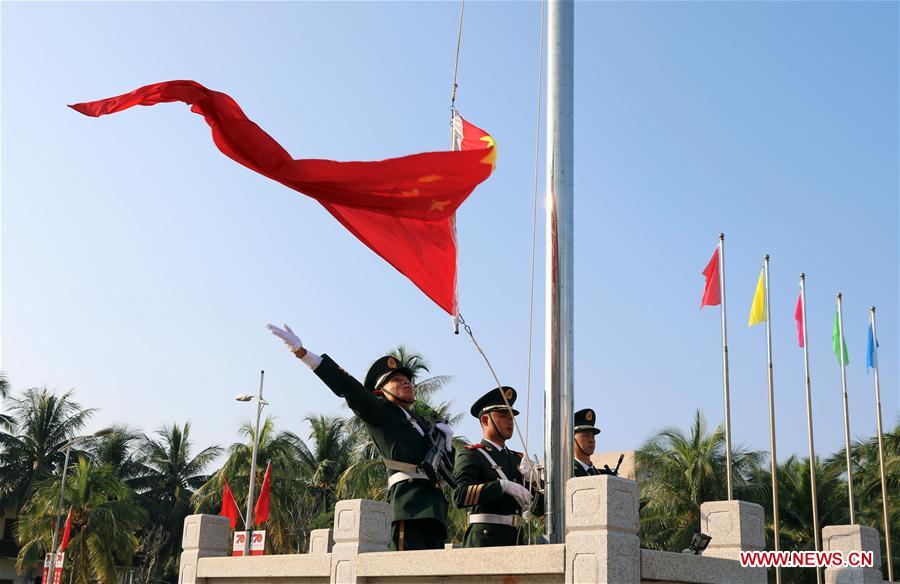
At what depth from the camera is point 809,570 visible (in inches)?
1035

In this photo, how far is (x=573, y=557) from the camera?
6.20 meters

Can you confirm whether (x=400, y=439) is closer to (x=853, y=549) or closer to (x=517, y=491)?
(x=517, y=491)

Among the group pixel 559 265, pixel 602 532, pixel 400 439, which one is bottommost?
pixel 602 532

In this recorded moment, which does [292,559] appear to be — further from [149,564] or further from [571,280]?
[149,564]

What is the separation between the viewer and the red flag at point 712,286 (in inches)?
810

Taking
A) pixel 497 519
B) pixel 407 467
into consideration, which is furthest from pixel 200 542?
pixel 497 519

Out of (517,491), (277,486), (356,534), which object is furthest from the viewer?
(277,486)

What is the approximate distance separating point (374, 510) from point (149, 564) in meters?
35.9

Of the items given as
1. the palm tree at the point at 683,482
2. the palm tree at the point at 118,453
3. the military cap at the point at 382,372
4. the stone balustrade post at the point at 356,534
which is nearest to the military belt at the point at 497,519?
the stone balustrade post at the point at 356,534

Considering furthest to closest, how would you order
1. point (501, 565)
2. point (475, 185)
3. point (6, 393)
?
point (6, 393) < point (475, 185) < point (501, 565)

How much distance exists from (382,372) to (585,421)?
226cm

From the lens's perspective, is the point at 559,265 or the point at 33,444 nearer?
the point at 559,265

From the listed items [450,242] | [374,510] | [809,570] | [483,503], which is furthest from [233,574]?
[809,570]

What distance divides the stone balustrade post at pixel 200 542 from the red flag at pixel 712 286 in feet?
42.9
